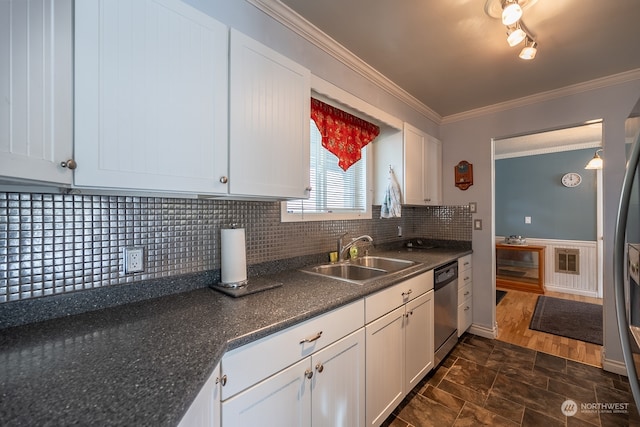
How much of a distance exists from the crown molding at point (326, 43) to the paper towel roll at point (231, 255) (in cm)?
119

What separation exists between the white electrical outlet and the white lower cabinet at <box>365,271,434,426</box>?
106cm

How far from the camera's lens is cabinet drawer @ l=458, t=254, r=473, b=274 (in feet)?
8.28

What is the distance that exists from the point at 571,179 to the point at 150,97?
5.38 m

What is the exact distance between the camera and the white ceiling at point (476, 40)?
4.73ft

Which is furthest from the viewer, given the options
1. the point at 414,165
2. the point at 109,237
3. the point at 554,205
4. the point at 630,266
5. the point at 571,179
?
the point at 554,205

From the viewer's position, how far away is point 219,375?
0.79m

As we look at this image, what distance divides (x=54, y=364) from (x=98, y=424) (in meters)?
0.34

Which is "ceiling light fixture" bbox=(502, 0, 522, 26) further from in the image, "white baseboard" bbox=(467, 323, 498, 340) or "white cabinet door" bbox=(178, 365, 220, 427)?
"white baseboard" bbox=(467, 323, 498, 340)

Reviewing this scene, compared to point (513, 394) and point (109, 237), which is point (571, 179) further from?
point (109, 237)

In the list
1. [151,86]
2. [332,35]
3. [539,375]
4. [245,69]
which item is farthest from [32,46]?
[539,375]

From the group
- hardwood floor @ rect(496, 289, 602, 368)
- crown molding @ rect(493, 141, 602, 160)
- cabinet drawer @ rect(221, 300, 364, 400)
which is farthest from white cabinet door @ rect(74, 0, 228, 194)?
crown molding @ rect(493, 141, 602, 160)

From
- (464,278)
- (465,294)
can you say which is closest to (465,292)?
(465,294)

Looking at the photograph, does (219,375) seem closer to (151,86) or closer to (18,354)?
(18,354)

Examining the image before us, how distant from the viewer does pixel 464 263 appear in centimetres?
263
